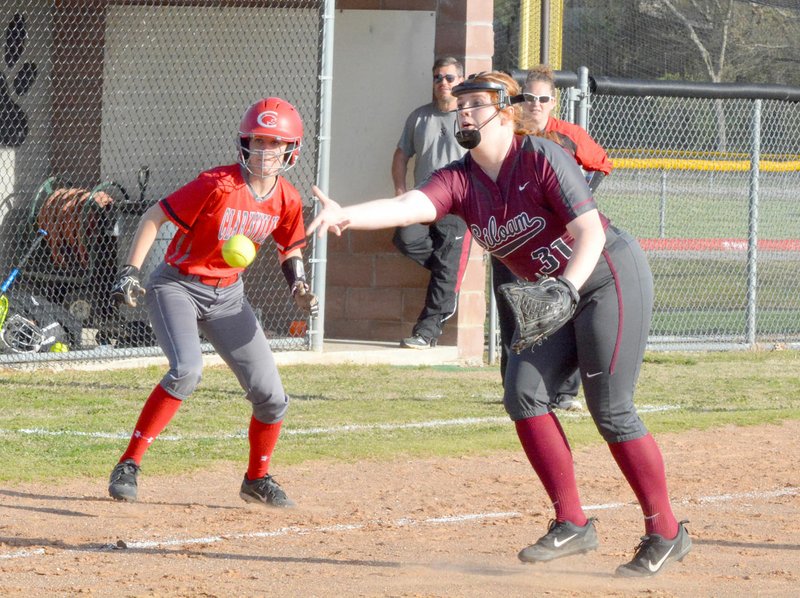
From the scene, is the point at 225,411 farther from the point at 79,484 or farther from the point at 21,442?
the point at 79,484

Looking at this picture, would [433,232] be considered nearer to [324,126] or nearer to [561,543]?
[324,126]

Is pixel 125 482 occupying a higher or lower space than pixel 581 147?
lower

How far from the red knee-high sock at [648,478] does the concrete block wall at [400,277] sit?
6098mm

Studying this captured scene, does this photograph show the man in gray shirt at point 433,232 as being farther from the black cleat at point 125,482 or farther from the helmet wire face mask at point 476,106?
the helmet wire face mask at point 476,106

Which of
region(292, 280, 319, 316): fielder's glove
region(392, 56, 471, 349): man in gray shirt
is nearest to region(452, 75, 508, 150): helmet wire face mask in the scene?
region(292, 280, 319, 316): fielder's glove

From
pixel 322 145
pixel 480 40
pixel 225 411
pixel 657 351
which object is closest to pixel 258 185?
pixel 225 411

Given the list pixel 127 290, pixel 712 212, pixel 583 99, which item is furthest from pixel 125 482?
pixel 712 212

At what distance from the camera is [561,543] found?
457 cm

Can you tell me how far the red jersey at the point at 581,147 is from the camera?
7574 mm

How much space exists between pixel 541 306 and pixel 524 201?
464 millimetres

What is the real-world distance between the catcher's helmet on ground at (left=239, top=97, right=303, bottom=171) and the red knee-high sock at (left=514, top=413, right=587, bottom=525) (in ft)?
5.81

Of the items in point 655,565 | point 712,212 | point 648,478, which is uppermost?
point 648,478

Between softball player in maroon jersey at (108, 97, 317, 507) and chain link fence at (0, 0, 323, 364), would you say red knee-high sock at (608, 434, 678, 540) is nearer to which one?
softball player in maroon jersey at (108, 97, 317, 507)

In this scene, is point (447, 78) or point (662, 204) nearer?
point (447, 78)
